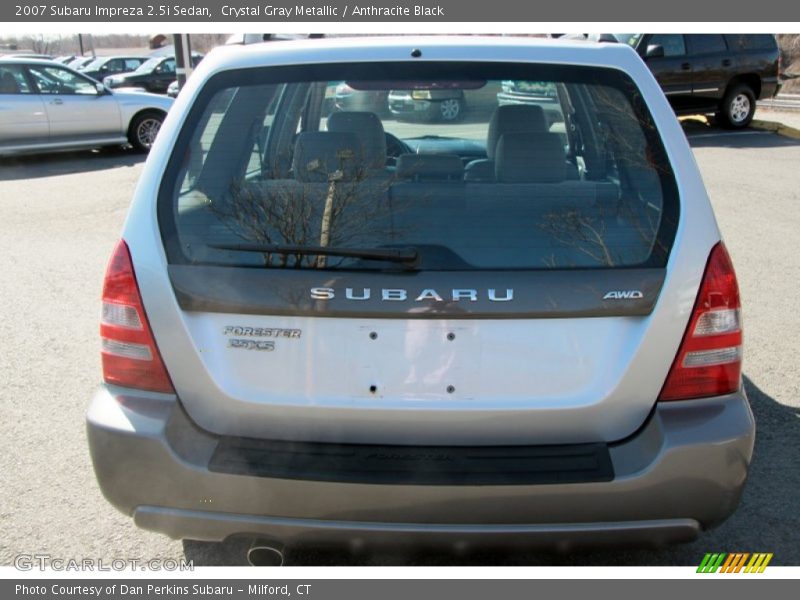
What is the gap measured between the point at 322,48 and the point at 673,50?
14.5 m

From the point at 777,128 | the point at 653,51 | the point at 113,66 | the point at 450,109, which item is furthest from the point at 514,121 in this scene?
the point at 113,66

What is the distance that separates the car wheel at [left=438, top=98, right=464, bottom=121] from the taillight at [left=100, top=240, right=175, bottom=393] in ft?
4.79

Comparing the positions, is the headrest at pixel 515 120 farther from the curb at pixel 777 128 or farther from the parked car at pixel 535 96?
the curb at pixel 777 128

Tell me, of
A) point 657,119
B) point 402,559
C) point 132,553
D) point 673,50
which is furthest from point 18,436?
point 673,50

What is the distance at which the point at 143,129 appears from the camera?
48.8 ft

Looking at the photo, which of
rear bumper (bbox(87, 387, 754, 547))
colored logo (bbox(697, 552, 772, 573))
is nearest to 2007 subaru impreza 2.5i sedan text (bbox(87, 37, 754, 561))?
rear bumper (bbox(87, 387, 754, 547))

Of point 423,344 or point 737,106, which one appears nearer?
point 423,344

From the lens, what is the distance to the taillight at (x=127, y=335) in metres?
2.55

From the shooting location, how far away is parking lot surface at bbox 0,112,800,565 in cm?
317

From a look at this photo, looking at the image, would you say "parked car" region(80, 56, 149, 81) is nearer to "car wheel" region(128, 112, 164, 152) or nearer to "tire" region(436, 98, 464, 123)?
"car wheel" region(128, 112, 164, 152)

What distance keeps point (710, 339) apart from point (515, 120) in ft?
3.65

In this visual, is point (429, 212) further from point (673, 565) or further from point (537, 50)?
point (673, 565)

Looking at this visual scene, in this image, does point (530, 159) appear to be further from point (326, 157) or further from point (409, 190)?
point (326, 157)

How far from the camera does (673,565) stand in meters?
3.05
